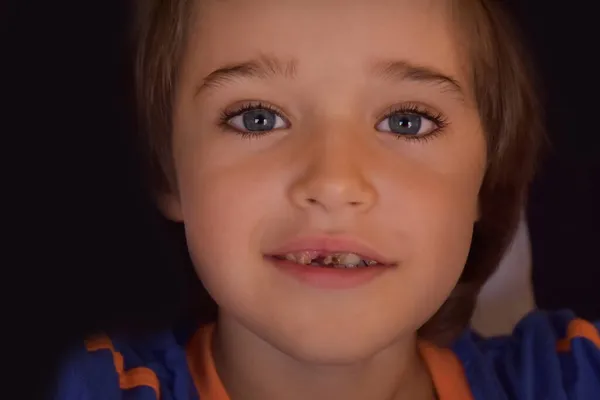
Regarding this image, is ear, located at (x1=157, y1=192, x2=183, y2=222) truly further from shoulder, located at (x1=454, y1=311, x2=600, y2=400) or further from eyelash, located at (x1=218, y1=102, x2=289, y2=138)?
shoulder, located at (x1=454, y1=311, x2=600, y2=400)

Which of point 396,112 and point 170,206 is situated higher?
point 396,112

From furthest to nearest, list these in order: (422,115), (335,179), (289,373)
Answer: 1. (289,373)
2. (422,115)
3. (335,179)

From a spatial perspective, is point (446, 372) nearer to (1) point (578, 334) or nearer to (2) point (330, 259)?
(1) point (578, 334)

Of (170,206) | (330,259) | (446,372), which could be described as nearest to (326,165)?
(330,259)

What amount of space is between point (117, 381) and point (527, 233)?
69 centimetres

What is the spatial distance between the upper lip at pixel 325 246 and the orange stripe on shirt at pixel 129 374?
237mm

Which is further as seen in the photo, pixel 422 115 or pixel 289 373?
pixel 289 373

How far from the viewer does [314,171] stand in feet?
2.58

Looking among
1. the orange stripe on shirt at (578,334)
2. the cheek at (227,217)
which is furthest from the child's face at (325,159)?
the orange stripe on shirt at (578,334)

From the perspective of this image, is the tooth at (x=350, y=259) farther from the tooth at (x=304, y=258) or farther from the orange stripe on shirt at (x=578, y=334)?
the orange stripe on shirt at (x=578, y=334)

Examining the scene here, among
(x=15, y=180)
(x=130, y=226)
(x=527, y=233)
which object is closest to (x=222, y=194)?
(x=130, y=226)

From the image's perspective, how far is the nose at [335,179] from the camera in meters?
0.78

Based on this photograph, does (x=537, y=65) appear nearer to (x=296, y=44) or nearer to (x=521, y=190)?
(x=521, y=190)

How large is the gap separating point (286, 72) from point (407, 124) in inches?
5.8
